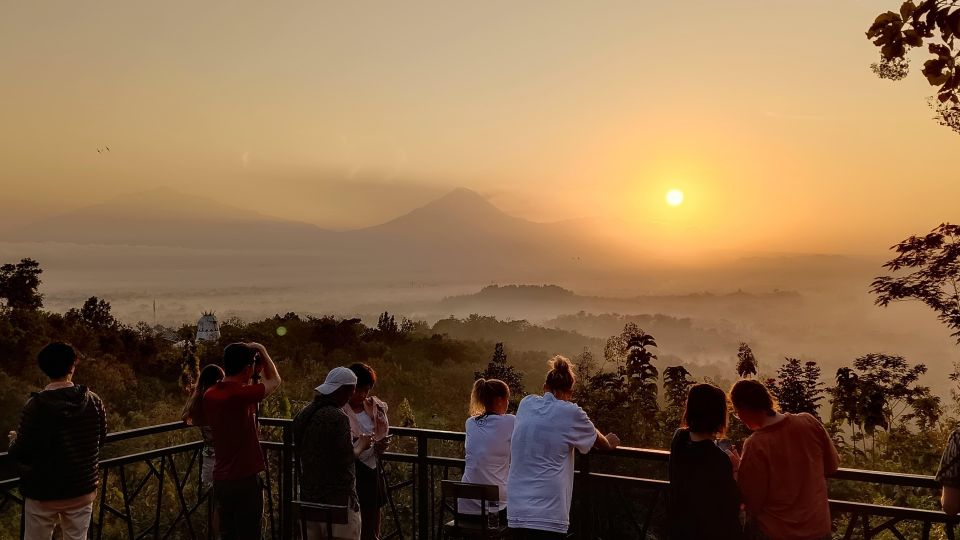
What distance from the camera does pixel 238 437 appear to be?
5156 mm

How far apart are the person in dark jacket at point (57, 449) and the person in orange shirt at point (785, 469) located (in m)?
3.99

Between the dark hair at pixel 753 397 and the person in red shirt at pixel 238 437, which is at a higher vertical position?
the dark hair at pixel 753 397

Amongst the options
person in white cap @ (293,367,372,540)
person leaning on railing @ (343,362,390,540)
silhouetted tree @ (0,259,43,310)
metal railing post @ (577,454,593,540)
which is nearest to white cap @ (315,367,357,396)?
person in white cap @ (293,367,372,540)

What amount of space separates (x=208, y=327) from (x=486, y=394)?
32948mm

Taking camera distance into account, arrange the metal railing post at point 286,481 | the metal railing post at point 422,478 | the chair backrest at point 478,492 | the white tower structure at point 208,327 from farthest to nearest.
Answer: the white tower structure at point 208,327 → the metal railing post at point 286,481 → the metal railing post at point 422,478 → the chair backrest at point 478,492

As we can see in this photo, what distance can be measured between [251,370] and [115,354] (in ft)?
79.6

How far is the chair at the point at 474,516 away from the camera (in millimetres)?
4984

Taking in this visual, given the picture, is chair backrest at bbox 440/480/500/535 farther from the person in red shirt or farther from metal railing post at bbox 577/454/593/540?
the person in red shirt

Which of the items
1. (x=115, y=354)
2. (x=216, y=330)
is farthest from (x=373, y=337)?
(x=115, y=354)

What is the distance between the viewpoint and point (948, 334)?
9641 mm

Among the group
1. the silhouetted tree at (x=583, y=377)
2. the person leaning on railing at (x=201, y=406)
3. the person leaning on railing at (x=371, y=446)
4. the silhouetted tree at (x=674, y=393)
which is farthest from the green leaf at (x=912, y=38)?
the silhouetted tree at (x=583, y=377)

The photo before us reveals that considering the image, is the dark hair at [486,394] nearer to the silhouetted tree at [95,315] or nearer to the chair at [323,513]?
the chair at [323,513]

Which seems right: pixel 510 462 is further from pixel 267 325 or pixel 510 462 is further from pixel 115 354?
pixel 267 325

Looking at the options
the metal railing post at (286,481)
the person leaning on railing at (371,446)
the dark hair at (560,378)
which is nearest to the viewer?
the dark hair at (560,378)
